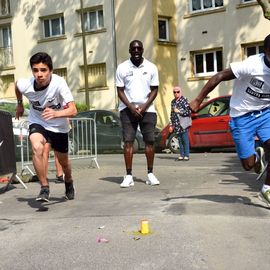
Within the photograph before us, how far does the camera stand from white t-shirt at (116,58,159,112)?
797 cm

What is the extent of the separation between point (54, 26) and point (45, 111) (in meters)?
24.0

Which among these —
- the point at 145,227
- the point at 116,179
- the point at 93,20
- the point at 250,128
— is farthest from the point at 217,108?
the point at 93,20

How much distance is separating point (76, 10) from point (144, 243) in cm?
2448

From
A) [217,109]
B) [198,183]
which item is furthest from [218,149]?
[198,183]

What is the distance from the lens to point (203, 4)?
25.1 meters

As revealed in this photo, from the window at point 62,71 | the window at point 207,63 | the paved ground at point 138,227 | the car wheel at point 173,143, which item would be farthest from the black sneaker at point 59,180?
the window at point 62,71

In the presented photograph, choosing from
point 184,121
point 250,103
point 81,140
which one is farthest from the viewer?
point 184,121

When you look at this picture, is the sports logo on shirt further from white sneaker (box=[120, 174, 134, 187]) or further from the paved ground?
white sneaker (box=[120, 174, 134, 187])

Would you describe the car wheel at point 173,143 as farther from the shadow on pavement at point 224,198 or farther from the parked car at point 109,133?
the shadow on pavement at point 224,198

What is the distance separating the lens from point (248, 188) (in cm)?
729

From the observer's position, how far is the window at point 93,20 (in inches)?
1082

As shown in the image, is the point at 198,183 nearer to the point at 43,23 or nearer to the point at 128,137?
the point at 128,137

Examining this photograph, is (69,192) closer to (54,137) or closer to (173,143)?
(54,137)

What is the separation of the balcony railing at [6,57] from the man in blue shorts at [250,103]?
1052 inches
